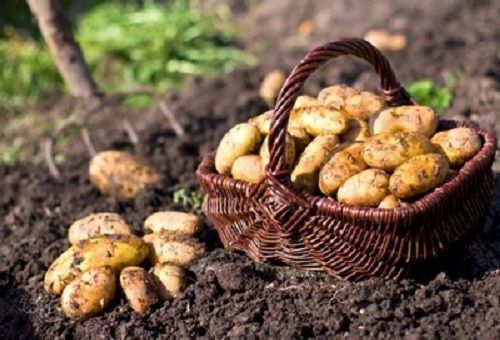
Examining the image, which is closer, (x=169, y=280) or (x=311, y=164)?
(x=311, y=164)

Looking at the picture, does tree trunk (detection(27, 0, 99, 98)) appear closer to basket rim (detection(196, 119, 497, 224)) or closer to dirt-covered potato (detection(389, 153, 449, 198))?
basket rim (detection(196, 119, 497, 224))

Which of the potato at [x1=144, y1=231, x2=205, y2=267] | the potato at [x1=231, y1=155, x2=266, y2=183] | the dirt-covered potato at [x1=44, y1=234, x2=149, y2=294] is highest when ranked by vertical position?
the potato at [x1=231, y1=155, x2=266, y2=183]

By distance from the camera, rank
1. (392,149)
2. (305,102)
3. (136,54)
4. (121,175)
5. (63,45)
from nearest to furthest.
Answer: (392,149) < (305,102) < (121,175) < (63,45) < (136,54)

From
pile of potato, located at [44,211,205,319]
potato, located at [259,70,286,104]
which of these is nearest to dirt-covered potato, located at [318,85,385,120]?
pile of potato, located at [44,211,205,319]

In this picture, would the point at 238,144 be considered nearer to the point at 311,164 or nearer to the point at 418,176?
the point at 311,164

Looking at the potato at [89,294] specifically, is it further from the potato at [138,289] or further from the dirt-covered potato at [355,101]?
the dirt-covered potato at [355,101]

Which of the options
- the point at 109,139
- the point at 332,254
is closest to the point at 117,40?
the point at 109,139

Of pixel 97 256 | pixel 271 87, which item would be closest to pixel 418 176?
pixel 97 256

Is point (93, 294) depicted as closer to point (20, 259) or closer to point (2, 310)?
point (2, 310)
